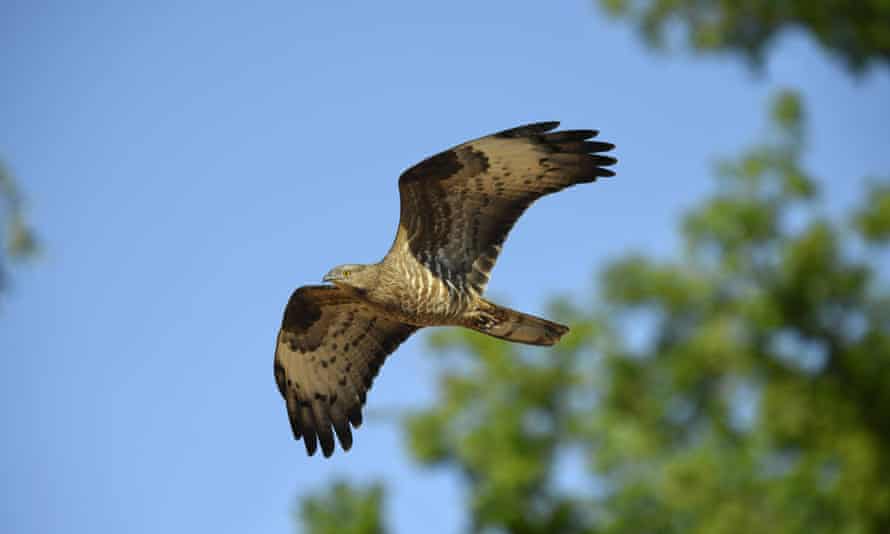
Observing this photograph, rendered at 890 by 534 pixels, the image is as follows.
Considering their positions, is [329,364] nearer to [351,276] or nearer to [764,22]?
[351,276]

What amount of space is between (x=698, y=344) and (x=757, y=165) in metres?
3.51

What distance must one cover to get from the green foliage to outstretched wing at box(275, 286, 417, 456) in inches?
410

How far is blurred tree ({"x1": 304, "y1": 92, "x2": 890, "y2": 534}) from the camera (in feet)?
65.3

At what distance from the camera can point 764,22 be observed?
26406 millimetres

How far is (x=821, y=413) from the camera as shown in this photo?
2259cm

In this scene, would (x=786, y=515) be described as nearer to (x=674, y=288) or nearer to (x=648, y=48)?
(x=674, y=288)

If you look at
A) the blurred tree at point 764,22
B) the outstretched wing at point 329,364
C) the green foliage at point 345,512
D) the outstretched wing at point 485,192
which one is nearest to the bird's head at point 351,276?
the outstretched wing at point 485,192

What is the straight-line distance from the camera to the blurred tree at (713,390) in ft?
65.3

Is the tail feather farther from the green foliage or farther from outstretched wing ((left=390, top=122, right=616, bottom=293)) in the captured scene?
the green foliage

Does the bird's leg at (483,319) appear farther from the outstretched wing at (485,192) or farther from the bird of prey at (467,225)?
the outstretched wing at (485,192)

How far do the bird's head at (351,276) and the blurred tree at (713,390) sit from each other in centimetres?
1311

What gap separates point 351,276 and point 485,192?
910 millimetres

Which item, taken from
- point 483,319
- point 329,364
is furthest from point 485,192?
point 329,364

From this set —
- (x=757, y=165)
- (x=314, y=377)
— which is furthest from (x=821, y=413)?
Answer: (x=314, y=377)
